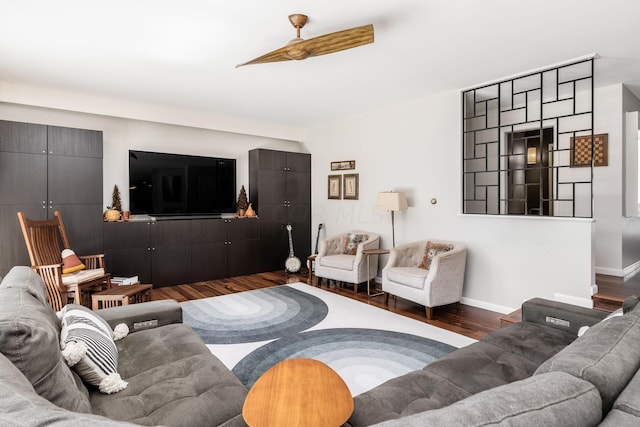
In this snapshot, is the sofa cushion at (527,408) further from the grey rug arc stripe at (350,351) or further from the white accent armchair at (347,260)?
the white accent armchair at (347,260)

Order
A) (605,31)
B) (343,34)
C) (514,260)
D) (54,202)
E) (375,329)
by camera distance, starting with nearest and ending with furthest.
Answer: (343,34) → (605,31) → (375,329) → (514,260) → (54,202)

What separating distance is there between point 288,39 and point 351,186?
10.1 ft

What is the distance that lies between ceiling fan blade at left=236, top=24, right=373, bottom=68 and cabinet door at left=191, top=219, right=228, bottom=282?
338 centimetres

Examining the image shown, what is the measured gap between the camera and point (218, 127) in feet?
18.5

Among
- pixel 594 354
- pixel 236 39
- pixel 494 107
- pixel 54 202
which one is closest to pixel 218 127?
pixel 54 202

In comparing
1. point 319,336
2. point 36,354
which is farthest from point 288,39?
point 36,354

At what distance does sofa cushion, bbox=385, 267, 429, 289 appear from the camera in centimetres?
383

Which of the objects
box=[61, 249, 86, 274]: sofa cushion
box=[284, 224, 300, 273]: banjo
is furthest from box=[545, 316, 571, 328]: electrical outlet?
box=[61, 249, 86, 274]: sofa cushion

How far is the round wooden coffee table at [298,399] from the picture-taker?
1.08 metres

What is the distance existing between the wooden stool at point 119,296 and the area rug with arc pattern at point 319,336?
1.74 ft

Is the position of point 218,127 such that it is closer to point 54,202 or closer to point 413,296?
point 54,202

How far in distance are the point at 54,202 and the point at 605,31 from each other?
5775 millimetres

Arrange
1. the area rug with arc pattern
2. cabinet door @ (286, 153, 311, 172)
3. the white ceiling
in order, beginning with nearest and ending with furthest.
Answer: the white ceiling
the area rug with arc pattern
cabinet door @ (286, 153, 311, 172)

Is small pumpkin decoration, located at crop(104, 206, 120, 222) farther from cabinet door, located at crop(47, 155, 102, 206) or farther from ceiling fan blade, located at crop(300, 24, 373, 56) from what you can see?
ceiling fan blade, located at crop(300, 24, 373, 56)
